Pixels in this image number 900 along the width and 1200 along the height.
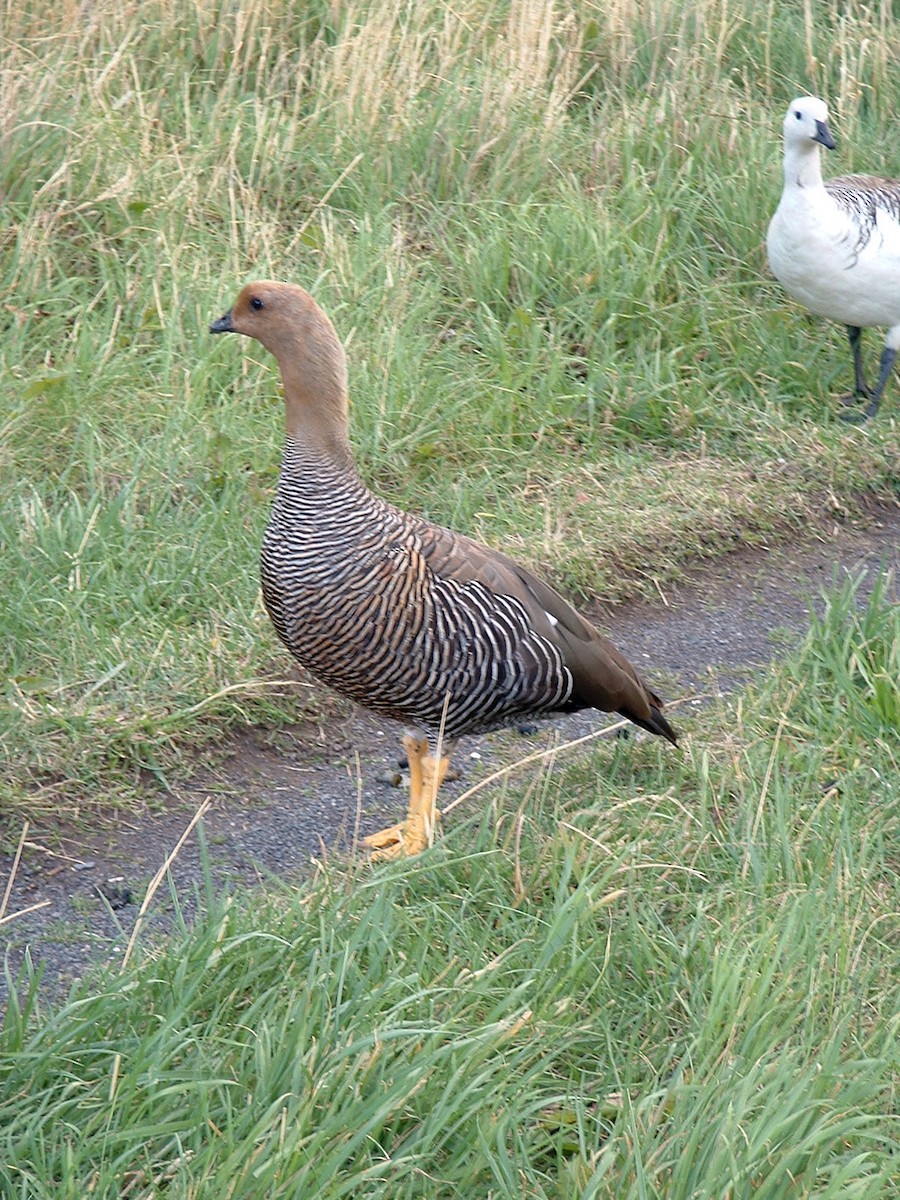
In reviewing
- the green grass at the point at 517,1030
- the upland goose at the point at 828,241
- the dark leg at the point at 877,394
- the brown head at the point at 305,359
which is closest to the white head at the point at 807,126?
the upland goose at the point at 828,241

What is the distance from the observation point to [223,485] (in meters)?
5.29

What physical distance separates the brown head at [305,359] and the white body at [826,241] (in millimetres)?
2762

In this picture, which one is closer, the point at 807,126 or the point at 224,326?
the point at 224,326

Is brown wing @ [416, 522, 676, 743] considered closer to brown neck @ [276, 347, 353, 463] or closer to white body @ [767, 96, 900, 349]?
brown neck @ [276, 347, 353, 463]

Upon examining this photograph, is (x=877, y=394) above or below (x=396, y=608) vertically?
above

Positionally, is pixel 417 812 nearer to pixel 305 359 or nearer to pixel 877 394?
pixel 305 359

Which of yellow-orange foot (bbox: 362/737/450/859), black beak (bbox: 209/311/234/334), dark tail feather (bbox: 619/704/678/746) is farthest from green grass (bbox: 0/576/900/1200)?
black beak (bbox: 209/311/234/334)

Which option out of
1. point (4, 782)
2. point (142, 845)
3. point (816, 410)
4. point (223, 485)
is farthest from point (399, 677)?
point (816, 410)

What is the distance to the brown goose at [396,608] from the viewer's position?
3750mm

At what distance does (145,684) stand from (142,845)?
1.89 ft

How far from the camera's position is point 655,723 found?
407 cm

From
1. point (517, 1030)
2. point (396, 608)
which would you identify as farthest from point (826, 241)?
point (517, 1030)

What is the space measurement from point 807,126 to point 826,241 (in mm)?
449

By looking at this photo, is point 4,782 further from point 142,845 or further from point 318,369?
point 318,369
